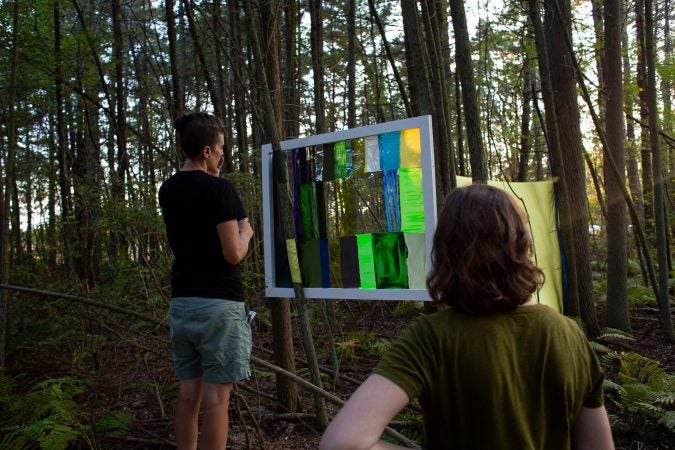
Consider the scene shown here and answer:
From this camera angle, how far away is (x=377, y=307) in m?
7.49

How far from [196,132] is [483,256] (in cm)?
180

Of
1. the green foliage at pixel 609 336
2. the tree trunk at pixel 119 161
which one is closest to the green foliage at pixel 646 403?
the green foliage at pixel 609 336

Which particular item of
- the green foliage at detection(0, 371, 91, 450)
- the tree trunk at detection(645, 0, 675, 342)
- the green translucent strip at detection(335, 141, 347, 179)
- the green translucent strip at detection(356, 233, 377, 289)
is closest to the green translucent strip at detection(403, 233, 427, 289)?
the green translucent strip at detection(356, 233, 377, 289)

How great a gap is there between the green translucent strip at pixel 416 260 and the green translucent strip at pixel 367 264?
0.24m

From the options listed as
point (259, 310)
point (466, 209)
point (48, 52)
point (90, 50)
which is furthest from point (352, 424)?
point (90, 50)

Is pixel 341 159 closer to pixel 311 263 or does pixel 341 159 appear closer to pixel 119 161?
pixel 311 263

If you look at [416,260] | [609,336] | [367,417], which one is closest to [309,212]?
[416,260]

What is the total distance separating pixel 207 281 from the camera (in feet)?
8.21

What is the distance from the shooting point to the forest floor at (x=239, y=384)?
357cm

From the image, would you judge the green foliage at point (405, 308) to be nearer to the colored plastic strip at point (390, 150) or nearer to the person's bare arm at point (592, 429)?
the colored plastic strip at point (390, 150)

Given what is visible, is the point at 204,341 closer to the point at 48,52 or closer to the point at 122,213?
the point at 122,213

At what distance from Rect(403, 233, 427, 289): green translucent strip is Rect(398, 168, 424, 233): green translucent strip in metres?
0.04

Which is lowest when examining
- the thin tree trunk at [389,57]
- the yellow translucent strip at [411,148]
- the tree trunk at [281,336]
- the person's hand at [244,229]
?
the tree trunk at [281,336]

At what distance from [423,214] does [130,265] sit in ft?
8.15
